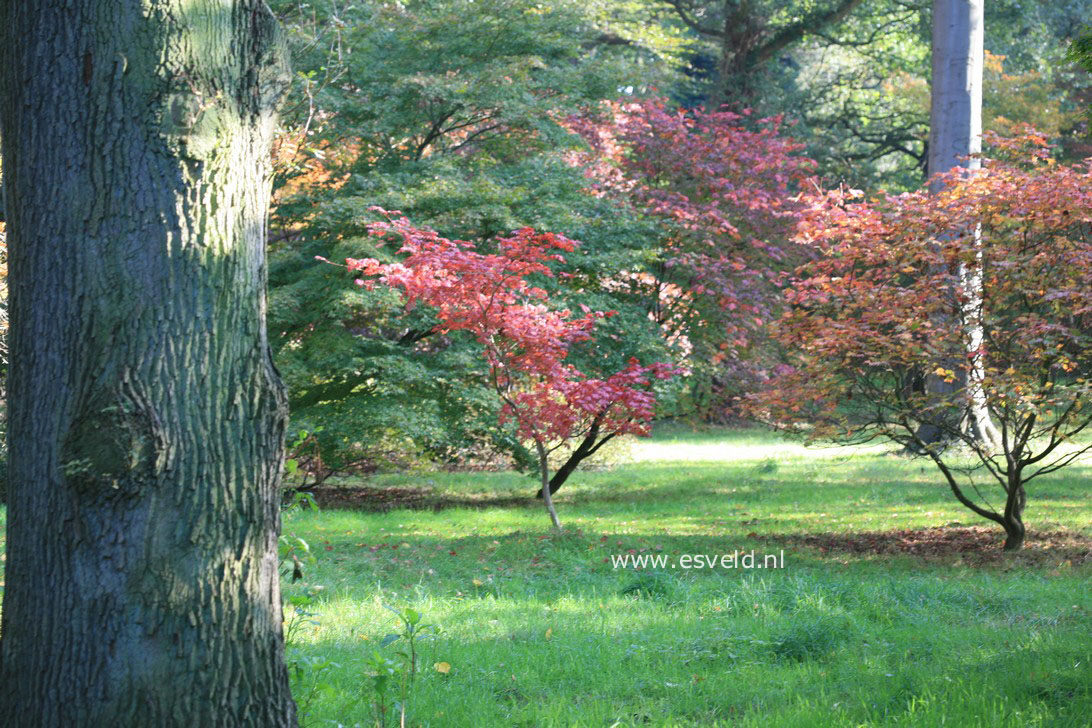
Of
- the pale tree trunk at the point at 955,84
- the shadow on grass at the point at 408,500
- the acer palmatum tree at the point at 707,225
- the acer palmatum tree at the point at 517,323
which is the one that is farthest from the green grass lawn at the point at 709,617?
the pale tree trunk at the point at 955,84

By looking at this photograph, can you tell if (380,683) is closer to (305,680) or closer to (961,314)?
(305,680)

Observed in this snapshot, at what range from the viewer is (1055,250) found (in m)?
6.96

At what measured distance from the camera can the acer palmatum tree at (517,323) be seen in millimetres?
8055

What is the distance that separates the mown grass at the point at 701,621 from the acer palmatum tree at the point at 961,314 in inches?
45.0

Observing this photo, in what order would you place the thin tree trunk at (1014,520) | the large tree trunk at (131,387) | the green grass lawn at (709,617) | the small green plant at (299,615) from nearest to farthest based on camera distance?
the large tree trunk at (131,387) < the small green plant at (299,615) < the green grass lawn at (709,617) < the thin tree trunk at (1014,520)

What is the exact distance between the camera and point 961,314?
23.4 ft

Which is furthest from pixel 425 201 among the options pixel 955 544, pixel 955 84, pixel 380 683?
pixel 380 683

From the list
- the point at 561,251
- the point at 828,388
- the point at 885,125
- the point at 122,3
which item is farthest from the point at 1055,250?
the point at 885,125

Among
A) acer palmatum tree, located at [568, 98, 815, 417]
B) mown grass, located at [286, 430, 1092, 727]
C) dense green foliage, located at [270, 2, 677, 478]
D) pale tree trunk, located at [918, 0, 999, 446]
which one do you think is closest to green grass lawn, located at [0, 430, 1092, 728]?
mown grass, located at [286, 430, 1092, 727]

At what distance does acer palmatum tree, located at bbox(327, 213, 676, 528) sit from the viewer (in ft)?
26.4

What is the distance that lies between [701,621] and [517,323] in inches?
145

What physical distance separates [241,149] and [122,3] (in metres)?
0.46

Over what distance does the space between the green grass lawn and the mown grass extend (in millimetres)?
16

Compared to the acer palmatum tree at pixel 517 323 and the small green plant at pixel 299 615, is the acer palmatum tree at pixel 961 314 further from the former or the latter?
the small green plant at pixel 299 615
